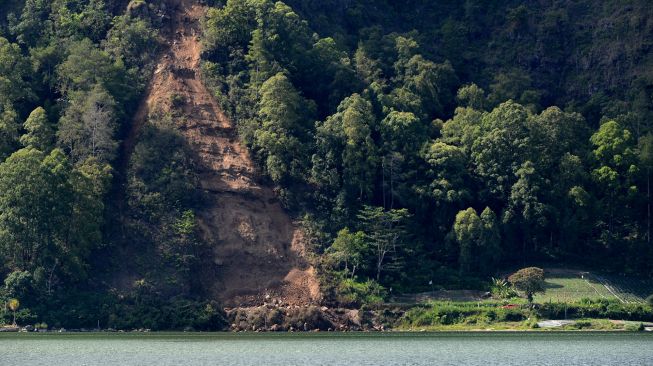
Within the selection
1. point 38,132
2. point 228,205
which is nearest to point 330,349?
point 228,205

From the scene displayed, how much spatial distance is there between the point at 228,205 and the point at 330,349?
26732mm

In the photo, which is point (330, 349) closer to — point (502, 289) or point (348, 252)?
point (348, 252)

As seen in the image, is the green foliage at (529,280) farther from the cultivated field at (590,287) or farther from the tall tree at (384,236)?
the tall tree at (384,236)

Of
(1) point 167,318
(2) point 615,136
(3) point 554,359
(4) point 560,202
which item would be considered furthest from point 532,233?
(3) point 554,359

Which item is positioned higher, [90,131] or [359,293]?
[90,131]

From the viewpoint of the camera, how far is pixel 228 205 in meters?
92.7

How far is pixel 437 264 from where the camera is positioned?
92250 millimetres

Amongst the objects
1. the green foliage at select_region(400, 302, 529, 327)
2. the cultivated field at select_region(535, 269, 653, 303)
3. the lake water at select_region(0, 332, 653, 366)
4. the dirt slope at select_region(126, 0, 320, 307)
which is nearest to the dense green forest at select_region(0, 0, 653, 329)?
the dirt slope at select_region(126, 0, 320, 307)

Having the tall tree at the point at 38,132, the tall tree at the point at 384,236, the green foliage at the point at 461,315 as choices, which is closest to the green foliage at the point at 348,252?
the tall tree at the point at 384,236

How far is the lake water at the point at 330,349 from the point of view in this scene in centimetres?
6028

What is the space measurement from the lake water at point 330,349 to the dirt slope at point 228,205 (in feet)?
27.8

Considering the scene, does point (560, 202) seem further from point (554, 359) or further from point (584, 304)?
point (554, 359)

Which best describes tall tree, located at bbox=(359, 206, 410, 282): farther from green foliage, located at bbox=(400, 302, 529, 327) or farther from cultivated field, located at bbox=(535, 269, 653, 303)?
cultivated field, located at bbox=(535, 269, 653, 303)

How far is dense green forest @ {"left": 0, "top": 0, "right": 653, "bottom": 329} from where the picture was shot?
284ft
